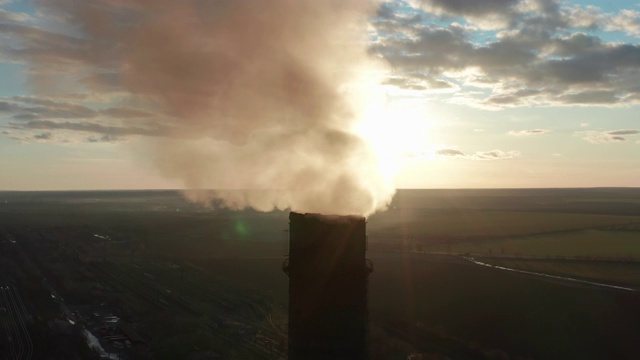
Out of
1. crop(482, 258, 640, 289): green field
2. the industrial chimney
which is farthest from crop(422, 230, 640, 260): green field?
the industrial chimney

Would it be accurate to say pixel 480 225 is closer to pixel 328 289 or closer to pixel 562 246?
pixel 562 246

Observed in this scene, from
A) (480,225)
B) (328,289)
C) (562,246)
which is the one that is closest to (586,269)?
(562,246)

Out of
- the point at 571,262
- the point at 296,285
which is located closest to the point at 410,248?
the point at 571,262

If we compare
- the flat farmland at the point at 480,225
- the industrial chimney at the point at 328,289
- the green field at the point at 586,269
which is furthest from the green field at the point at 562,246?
the industrial chimney at the point at 328,289

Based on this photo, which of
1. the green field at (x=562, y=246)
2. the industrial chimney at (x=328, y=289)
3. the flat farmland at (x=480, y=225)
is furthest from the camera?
the flat farmland at (x=480, y=225)

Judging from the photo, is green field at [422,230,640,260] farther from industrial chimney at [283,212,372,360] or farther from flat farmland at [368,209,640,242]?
industrial chimney at [283,212,372,360]

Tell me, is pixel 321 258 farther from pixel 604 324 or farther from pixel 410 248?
pixel 410 248

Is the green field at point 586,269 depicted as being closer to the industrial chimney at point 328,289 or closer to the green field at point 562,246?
the green field at point 562,246

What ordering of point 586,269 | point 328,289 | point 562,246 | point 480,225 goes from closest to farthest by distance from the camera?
point 328,289 → point 586,269 → point 562,246 → point 480,225

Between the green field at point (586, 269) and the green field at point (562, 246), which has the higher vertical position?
the green field at point (562, 246)
